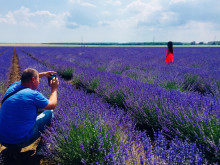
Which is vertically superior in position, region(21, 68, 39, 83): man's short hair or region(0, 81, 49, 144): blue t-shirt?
region(21, 68, 39, 83): man's short hair

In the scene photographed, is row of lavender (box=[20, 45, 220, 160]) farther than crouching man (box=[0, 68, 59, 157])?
No

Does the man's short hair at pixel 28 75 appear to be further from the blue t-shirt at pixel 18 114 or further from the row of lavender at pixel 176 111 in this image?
the row of lavender at pixel 176 111

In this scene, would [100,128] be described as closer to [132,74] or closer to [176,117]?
[176,117]

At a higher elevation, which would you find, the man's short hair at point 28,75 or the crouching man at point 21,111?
the man's short hair at point 28,75

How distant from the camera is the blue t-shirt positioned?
6.51 feet

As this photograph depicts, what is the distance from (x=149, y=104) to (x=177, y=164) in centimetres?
130

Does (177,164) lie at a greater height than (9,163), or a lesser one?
greater

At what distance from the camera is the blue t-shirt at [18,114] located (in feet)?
6.51

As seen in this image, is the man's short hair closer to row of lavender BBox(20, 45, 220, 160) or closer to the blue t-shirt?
the blue t-shirt

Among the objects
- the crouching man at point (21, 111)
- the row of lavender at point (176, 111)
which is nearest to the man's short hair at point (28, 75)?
the crouching man at point (21, 111)

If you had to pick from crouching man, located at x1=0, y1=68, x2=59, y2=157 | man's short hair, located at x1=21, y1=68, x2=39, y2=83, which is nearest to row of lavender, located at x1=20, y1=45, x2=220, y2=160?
crouching man, located at x1=0, y1=68, x2=59, y2=157

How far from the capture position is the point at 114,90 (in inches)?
144

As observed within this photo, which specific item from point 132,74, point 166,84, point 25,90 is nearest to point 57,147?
point 25,90

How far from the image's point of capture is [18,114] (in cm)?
200
